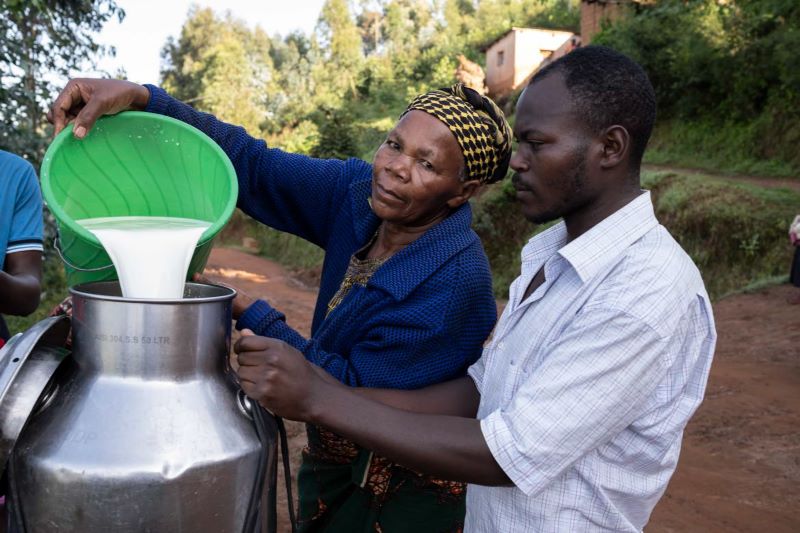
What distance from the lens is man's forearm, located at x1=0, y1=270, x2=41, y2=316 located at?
204 centimetres

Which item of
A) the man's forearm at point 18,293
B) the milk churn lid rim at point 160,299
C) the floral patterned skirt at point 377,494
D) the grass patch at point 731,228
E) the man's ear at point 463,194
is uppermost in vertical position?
the man's ear at point 463,194

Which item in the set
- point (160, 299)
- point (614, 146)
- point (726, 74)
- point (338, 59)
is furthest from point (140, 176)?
point (338, 59)

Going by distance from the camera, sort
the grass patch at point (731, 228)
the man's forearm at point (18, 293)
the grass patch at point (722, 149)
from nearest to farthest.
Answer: the man's forearm at point (18, 293) → the grass patch at point (731, 228) → the grass patch at point (722, 149)

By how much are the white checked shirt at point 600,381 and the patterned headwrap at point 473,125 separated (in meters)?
0.40

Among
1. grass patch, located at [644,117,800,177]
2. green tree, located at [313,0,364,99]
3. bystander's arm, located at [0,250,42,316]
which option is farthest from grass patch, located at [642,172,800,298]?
green tree, located at [313,0,364,99]

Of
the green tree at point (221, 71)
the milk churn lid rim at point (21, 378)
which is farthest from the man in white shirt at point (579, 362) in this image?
the green tree at point (221, 71)

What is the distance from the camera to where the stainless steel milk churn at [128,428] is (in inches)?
48.0

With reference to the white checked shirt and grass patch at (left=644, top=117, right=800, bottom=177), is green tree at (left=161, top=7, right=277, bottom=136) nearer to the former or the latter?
grass patch at (left=644, top=117, right=800, bottom=177)

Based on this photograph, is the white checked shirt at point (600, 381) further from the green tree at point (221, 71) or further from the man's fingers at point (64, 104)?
the green tree at point (221, 71)

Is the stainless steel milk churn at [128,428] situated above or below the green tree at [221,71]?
above

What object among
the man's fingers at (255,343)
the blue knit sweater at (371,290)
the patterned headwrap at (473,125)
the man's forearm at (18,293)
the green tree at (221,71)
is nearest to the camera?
the man's fingers at (255,343)

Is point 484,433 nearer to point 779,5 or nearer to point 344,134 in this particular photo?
point 779,5

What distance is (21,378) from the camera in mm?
1274

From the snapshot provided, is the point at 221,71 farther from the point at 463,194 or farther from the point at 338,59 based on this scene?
the point at 463,194
